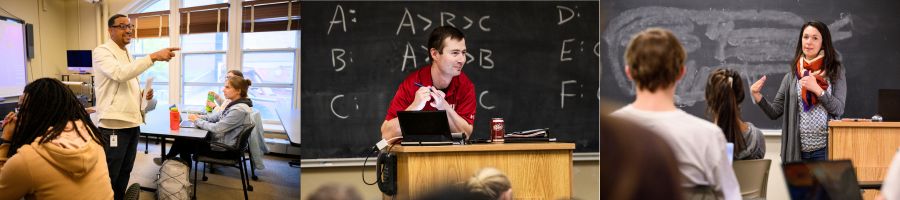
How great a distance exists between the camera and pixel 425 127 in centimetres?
359

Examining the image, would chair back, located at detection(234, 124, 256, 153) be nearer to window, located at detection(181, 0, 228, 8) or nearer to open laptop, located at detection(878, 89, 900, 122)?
window, located at detection(181, 0, 228, 8)

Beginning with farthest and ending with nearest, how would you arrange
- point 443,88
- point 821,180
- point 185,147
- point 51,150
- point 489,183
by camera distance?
1. point 185,147
2. point 443,88
3. point 51,150
4. point 489,183
5. point 821,180

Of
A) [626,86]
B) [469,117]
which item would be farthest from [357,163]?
[626,86]

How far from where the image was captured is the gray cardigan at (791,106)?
3.20m

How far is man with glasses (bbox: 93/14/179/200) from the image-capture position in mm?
4141

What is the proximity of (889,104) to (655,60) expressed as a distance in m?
1.96

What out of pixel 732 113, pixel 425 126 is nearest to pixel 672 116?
pixel 732 113

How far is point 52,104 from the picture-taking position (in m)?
3.62

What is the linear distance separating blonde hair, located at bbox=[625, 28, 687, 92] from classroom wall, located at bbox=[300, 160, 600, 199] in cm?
204

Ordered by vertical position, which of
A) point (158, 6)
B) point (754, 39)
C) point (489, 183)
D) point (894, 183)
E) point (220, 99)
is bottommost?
point (489, 183)

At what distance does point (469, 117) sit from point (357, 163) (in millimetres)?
773

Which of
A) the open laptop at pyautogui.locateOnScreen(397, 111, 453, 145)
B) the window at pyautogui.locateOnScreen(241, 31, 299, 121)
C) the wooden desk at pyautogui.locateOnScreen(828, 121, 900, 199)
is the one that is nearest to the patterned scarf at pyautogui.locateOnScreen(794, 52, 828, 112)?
the wooden desk at pyautogui.locateOnScreen(828, 121, 900, 199)

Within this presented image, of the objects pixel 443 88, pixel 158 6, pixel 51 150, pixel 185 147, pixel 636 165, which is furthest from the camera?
pixel 185 147

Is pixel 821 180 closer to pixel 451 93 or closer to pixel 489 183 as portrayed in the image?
pixel 489 183
